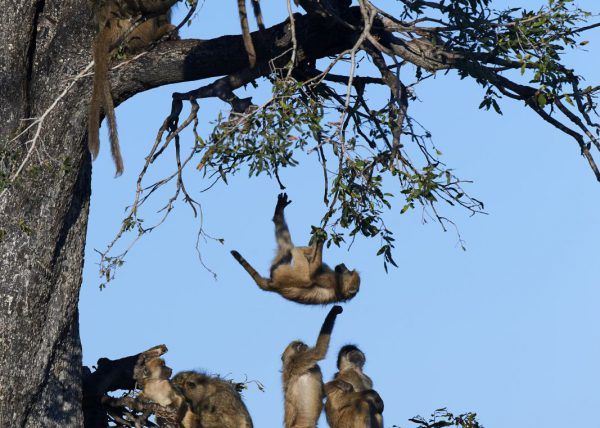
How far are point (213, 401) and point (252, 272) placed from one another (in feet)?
4.07

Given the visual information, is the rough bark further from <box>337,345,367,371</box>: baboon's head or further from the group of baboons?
<box>337,345,367,371</box>: baboon's head

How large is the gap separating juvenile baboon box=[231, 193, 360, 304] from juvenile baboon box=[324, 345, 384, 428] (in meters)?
0.82

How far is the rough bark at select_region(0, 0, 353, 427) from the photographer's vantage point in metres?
7.70

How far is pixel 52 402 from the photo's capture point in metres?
7.96

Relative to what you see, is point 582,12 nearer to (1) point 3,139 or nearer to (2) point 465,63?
(2) point 465,63

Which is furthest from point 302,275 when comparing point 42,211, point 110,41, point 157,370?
point 110,41

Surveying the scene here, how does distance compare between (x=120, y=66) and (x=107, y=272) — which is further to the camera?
(x=120, y=66)

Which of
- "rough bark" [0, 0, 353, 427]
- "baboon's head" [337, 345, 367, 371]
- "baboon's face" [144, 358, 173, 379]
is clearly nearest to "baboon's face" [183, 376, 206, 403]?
"baboon's face" [144, 358, 173, 379]

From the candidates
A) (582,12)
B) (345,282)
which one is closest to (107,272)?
(345,282)

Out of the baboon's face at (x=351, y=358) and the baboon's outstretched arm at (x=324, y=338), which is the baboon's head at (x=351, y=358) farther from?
the baboon's outstretched arm at (x=324, y=338)

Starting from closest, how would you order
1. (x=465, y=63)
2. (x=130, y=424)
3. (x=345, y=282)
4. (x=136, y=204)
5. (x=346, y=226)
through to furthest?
(x=346, y=226) → (x=465, y=63) → (x=136, y=204) → (x=130, y=424) → (x=345, y=282)

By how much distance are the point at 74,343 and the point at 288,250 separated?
91.7 inches

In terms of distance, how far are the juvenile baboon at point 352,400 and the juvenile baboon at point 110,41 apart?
3.47 metres

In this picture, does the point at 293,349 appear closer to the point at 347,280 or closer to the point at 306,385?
the point at 306,385
